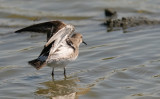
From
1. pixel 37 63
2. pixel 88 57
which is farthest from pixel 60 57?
pixel 88 57

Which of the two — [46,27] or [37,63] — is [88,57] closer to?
[46,27]

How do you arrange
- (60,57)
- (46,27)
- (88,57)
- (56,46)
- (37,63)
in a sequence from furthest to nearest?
1. (88,57)
2. (46,27)
3. (60,57)
4. (56,46)
5. (37,63)

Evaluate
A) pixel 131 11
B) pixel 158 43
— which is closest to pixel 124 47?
pixel 158 43

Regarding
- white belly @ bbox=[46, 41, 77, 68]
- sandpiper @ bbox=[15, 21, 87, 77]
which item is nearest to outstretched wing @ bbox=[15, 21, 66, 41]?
sandpiper @ bbox=[15, 21, 87, 77]

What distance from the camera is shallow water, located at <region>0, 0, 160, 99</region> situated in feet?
23.4

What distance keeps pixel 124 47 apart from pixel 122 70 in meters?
1.62

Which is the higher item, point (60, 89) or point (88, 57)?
point (88, 57)

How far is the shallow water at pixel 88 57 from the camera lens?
713cm

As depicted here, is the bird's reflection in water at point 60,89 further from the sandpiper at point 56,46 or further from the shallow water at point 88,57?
the sandpiper at point 56,46

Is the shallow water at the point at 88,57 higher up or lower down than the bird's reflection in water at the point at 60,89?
higher up

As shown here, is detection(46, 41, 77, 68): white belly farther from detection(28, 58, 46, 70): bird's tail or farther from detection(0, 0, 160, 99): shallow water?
detection(0, 0, 160, 99): shallow water

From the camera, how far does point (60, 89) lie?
7.38 metres

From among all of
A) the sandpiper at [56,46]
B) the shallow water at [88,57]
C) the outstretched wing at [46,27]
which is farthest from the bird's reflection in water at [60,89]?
the outstretched wing at [46,27]

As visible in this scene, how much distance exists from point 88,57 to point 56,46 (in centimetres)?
177
